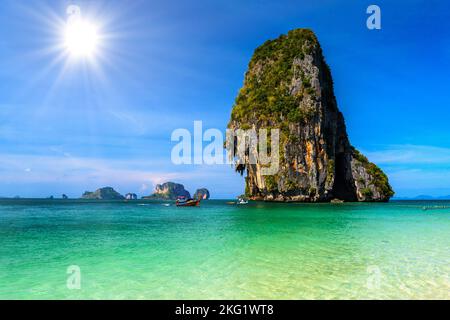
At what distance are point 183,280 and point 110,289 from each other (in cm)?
159

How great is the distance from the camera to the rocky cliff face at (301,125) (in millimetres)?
54594

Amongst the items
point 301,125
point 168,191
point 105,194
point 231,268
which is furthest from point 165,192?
point 231,268

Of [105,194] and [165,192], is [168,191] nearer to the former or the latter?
[165,192]

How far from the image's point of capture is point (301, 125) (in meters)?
55.1

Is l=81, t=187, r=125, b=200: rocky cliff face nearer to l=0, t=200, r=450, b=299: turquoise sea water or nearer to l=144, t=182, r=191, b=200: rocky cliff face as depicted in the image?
l=144, t=182, r=191, b=200: rocky cliff face

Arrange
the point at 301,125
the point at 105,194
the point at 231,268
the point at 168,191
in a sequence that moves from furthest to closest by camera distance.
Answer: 1. the point at 105,194
2. the point at 168,191
3. the point at 301,125
4. the point at 231,268

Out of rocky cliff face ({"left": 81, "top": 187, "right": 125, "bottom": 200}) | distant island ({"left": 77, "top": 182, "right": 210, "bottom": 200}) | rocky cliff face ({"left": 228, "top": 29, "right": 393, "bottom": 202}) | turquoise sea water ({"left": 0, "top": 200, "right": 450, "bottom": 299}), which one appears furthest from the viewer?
rocky cliff face ({"left": 81, "top": 187, "right": 125, "bottom": 200})

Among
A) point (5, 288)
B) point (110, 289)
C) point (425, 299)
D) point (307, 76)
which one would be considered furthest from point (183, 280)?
point (307, 76)

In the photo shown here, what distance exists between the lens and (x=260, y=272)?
295 inches

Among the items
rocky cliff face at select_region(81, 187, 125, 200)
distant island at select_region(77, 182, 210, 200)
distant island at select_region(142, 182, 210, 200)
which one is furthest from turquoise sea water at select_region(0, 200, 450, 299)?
rocky cliff face at select_region(81, 187, 125, 200)

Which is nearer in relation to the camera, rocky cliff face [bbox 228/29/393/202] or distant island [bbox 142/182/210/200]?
rocky cliff face [bbox 228/29/393/202]

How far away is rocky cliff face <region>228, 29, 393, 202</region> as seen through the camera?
54.6 metres
